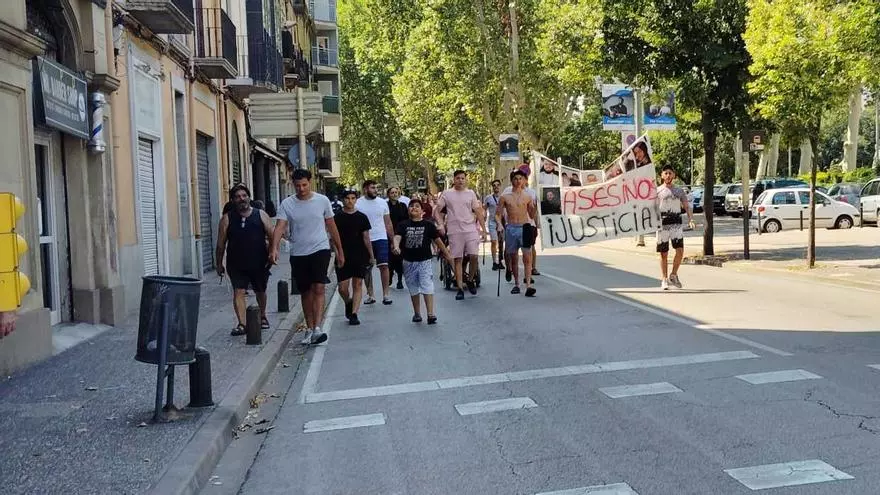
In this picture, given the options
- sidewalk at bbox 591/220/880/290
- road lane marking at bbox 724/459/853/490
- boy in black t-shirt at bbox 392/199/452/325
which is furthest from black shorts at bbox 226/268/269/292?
sidewalk at bbox 591/220/880/290

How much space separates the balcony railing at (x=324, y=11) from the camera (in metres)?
55.0

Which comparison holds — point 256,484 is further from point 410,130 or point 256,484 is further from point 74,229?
point 410,130

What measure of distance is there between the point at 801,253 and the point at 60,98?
15.3 m

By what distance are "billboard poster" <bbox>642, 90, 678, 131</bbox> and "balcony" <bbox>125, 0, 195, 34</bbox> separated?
9649 mm

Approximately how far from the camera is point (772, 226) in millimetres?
29812

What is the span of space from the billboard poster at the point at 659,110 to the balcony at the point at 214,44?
901 centimetres

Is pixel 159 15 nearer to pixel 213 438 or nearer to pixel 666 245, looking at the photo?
pixel 666 245

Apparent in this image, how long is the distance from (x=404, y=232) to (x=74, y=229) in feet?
13.1

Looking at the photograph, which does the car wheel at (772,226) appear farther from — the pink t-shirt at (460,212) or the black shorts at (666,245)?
the pink t-shirt at (460,212)

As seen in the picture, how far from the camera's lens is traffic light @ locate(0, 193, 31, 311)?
4957 mm

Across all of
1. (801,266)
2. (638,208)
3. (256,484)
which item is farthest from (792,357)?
(801,266)

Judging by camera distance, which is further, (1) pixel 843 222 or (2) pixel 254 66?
Result: (1) pixel 843 222

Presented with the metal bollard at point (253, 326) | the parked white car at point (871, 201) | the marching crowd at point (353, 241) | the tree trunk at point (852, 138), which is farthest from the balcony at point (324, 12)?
the metal bollard at point (253, 326)

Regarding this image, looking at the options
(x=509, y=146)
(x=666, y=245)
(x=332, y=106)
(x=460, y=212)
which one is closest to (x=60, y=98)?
(x=460, y=212)
